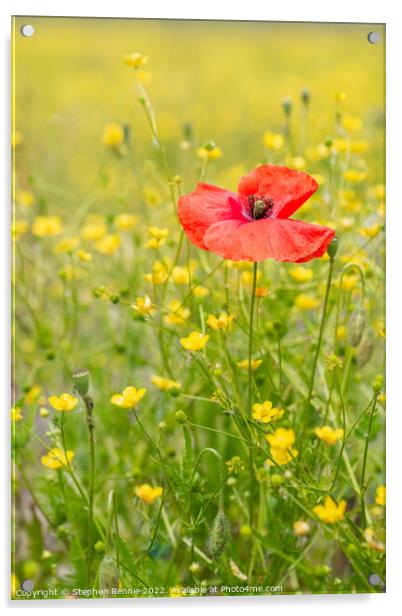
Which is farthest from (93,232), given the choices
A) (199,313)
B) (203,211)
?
(203,211)

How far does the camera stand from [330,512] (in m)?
1.11

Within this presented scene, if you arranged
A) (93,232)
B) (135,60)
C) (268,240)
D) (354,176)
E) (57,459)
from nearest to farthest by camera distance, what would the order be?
(268,240), (57,459), (135,60), (354,176), (93,232)

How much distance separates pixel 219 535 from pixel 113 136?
25.4 inches

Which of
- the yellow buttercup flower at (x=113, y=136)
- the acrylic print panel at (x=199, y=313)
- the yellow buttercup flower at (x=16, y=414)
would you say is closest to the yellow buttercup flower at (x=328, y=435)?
the acrylic print panel at (x=199, y=313)

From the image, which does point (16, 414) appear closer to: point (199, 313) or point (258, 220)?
point (199, 313)

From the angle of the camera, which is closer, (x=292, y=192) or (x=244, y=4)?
(x=292, y=192)

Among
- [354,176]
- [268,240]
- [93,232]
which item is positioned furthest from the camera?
[93,232]

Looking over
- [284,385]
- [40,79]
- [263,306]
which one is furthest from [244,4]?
[284,385]

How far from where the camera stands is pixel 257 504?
1.28m

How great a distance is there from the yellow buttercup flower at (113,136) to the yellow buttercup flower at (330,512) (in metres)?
0.65

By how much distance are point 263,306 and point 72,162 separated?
446 millimetres

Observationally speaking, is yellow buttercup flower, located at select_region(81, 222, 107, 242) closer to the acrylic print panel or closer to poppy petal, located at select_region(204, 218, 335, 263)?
the acrylic print panel
